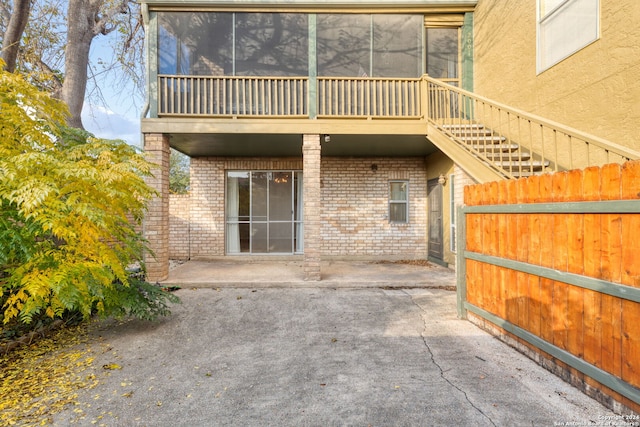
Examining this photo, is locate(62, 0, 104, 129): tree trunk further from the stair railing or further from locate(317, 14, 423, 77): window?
Answer: the stair railing

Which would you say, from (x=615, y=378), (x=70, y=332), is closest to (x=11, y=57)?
(x=70, y=332)

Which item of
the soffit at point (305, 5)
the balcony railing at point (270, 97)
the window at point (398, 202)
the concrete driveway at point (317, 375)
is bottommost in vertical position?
the concrete driveway at point (317, 375)

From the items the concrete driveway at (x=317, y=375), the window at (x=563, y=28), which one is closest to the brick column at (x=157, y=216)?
the concrete driveway at (x=317, y=375)

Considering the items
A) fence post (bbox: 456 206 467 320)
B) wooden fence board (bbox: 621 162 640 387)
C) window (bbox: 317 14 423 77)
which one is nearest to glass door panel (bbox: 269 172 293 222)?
window (bbox: 317 14 423 77)

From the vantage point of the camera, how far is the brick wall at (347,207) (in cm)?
896

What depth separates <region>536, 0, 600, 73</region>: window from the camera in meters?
4.58

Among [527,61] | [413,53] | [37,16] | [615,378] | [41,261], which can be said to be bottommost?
[615,378]

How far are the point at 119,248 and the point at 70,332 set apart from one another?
4.68 feet

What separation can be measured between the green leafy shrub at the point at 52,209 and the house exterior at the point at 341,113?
2.88 m

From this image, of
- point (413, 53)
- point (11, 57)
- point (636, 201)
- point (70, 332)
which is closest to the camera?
point (636, 201)

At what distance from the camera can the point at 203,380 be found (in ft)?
9.30

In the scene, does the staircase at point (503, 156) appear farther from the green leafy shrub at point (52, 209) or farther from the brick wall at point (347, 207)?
the green leafy shrub at point (52, 209)

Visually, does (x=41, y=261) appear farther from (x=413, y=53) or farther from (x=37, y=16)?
(x=37, y=16)

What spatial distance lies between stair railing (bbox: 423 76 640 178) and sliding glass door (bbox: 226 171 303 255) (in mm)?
4363
